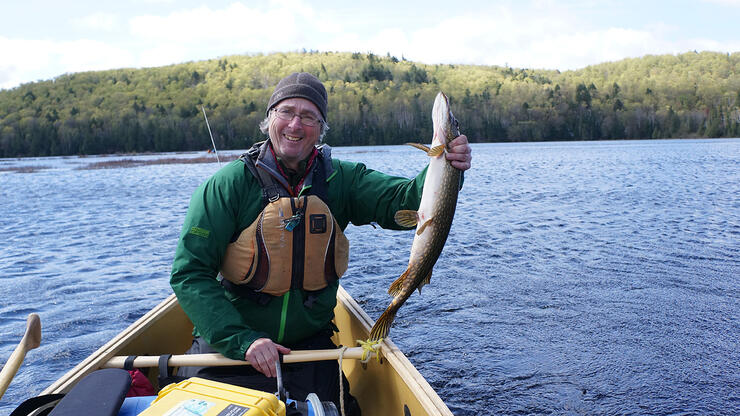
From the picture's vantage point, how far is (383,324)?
3377 millimetres

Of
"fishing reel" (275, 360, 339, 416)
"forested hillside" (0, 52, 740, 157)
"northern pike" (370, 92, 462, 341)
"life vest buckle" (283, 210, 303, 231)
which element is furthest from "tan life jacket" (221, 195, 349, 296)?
"forested hillside" (0, 52, 740, 157)

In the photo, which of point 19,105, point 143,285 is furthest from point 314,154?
point 19,105

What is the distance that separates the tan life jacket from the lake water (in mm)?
2928

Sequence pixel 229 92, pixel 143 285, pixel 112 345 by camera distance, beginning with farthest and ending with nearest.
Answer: pixel 229 92
pixel 143 285
pixel 112 345

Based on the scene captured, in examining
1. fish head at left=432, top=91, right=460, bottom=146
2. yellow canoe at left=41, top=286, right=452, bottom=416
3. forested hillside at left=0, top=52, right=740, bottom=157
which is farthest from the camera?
forested hillside at left=0, top=52, right=740, bottom=157

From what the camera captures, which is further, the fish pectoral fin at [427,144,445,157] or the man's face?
the man's face

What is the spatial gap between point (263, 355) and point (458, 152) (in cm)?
155

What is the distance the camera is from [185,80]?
12581 centimetres

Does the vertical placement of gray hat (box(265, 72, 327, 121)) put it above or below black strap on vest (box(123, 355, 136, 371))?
above

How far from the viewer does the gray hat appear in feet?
10.6

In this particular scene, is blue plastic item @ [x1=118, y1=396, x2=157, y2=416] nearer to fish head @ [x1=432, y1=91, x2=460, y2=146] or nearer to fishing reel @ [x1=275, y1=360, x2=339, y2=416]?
fishing reel @ [x1=275, y1=360, x2=339, y2=416]

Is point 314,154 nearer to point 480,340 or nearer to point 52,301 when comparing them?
point 480,340

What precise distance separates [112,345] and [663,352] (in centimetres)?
624

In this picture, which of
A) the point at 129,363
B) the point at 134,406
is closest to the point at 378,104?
the point at 129,363
